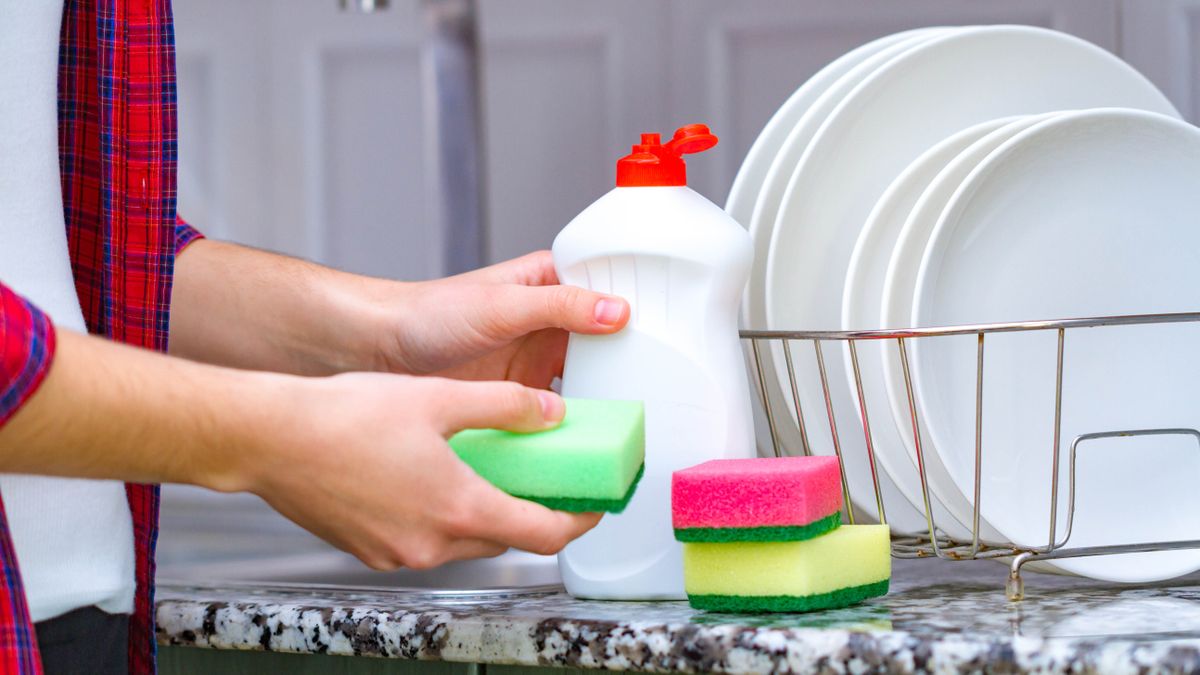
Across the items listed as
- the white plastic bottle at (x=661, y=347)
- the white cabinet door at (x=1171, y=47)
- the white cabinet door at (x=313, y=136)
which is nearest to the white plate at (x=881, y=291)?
the white plastic bottle at (x=661, y=347)

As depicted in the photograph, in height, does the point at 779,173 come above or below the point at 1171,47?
below

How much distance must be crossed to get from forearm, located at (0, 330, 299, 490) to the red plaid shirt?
26cm

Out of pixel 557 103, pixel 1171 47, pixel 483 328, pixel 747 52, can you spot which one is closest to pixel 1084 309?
pixel 483 328

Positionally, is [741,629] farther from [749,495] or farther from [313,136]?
[313,136]

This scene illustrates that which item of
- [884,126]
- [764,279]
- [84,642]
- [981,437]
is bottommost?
[84,642]

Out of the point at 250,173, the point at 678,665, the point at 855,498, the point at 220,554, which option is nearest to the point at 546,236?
the point at 250,173

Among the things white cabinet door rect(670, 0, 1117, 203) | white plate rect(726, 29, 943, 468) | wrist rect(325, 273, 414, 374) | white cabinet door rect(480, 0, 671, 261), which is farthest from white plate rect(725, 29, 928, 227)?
white cabinet door rect(480, 0, 671, 261)

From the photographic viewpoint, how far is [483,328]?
0.96m

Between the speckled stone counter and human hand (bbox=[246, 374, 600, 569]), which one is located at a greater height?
human hand (bbox=[246, 374, 600, 569])

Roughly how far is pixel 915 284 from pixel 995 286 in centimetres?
7

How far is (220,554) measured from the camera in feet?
5.14

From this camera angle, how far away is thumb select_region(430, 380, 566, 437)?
27.4 inches

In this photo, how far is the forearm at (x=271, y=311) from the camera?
106 centimetres

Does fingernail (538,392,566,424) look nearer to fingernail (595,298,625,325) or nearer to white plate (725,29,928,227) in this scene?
fingernail (595,298,625,325)
